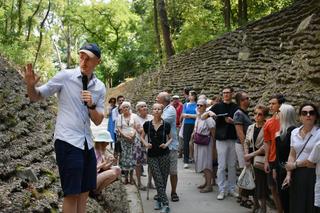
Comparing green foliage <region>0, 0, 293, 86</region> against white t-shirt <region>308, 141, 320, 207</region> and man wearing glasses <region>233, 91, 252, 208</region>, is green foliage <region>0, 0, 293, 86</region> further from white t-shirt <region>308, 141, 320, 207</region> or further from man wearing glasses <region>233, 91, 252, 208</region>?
white t-shirt <region>308, 141, 320, 207</region>

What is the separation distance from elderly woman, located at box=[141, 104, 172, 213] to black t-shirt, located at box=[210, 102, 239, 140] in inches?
43.2

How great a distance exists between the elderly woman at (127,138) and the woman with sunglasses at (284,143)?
3463 mm

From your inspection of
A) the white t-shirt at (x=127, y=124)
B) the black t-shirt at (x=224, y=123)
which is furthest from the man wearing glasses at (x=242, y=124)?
the white t-shirt at (x=127, y=124)

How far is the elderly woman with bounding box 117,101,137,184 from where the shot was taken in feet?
30.0

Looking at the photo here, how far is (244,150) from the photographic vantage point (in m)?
7.63

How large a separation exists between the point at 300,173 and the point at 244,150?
194cm

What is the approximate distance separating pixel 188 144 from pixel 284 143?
5.32 meters

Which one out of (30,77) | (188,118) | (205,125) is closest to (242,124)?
(205,125)

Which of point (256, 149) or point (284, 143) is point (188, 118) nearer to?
point (256, 149)

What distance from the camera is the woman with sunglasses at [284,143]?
6.20 m

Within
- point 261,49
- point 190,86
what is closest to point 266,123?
point 261,49

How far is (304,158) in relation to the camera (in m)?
5.65

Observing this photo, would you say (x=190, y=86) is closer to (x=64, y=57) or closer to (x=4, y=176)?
(x=4, y=176)

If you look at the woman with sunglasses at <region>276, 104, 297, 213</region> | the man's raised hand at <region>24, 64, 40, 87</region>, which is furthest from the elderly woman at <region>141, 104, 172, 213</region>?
the man's raised hand at <region>24, 64, 40, 87</region>
